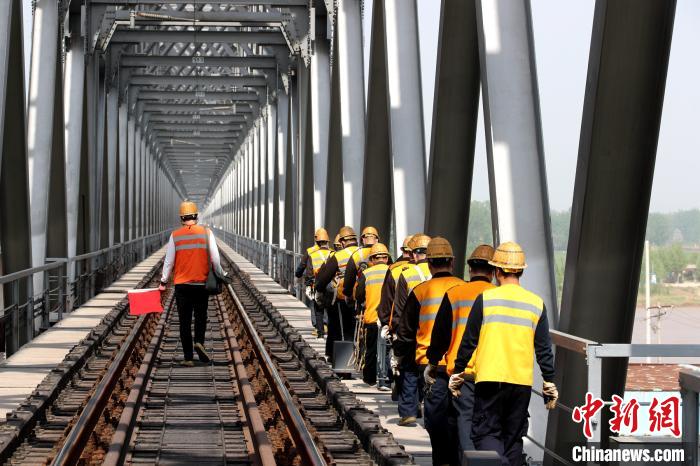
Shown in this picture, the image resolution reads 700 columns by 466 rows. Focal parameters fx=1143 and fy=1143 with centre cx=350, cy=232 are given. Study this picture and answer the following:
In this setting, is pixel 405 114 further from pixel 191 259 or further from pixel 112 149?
pixel 112 149

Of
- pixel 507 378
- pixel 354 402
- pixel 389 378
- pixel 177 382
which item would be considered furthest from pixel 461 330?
pixel 177 382

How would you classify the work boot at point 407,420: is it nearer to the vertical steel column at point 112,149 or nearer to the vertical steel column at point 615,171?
the vertical steel column at point 615,171

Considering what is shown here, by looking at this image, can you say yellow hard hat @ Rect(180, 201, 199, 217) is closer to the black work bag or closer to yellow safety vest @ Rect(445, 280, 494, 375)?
the black work bag

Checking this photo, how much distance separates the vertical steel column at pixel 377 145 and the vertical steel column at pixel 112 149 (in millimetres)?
18542

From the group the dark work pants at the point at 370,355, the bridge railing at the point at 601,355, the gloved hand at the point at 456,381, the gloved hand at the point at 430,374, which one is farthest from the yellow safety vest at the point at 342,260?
the gloved hand at the point at 456,381

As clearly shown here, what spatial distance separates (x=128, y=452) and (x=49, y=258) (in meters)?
11.8

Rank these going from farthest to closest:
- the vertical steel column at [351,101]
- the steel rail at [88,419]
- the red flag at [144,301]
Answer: the vertical steel column at [351,101]
the red flag at [144,301]
the steel rail at [88,419]

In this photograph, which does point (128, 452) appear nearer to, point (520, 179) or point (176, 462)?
point (176, 462)

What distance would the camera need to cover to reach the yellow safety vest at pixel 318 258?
15.9m

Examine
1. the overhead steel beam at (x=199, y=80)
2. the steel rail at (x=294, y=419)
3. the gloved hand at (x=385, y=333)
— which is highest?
the overhead steel beam at (x=199, y=80)

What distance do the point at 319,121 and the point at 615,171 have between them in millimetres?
18374

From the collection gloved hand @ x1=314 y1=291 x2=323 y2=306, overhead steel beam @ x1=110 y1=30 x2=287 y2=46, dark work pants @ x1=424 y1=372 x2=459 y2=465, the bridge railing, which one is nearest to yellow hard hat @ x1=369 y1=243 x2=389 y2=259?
gloved hand @ x1=314 y1=291 x2=323 y2=306

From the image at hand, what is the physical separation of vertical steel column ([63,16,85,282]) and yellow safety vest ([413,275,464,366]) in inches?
575

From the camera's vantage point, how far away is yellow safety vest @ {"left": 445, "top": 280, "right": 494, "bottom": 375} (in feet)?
22.2
